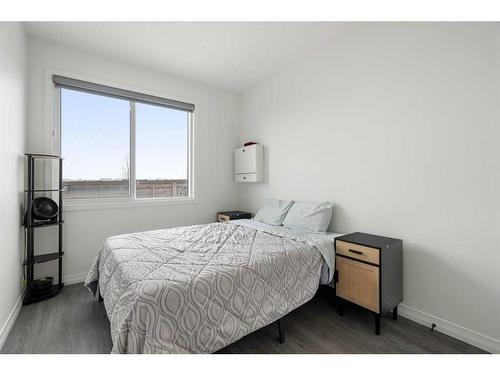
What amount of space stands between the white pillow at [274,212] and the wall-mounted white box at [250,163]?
0.53 m

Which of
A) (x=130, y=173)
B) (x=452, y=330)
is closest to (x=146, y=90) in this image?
(x=130, y=173)

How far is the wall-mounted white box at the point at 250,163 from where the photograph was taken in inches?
145

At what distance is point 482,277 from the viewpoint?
68.7 inches

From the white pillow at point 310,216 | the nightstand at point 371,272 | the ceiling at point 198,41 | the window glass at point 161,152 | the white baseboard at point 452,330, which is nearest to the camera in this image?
the white baseboard at point 452,330

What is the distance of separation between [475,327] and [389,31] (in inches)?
102

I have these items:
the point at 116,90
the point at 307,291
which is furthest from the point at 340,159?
the point at 116,90

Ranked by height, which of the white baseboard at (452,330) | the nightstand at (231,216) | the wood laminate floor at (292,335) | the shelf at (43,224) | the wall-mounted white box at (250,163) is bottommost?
the wood laminate floor at (292,335)

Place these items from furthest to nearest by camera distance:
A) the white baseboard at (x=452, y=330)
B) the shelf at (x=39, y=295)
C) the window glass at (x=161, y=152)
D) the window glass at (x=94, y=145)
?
the window glass at (x=161, y=152)
the window glass at (x=94, y=145)
the shelf at (x=39, y=295)
the white baseboard at (x=452, y=330)

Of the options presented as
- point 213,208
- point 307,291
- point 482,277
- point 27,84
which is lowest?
point 307,291

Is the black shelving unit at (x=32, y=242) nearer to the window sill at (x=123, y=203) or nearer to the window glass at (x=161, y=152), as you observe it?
the window sill at (x=123, y=203)

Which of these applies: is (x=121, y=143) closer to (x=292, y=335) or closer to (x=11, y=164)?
(x=11, y=164)

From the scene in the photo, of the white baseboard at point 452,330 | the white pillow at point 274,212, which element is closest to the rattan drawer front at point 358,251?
the white baseboard at point 452,330

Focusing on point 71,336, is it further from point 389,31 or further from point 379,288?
point 389,31

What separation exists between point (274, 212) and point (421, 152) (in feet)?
5.68
